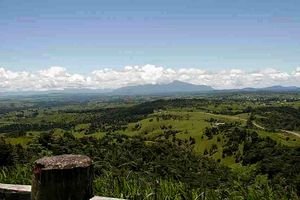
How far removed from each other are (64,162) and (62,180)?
0.21 metres

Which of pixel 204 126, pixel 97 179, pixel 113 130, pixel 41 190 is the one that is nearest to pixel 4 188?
pixel 41 190

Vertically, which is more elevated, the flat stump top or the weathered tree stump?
the flat stump top

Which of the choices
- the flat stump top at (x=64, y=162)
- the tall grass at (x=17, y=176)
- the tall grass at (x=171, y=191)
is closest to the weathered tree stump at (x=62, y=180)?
the flat stump top at (x=64, y=162)

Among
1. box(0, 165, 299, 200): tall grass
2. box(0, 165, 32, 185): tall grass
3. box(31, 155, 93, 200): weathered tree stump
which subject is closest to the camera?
box(31, 155, 93, 200): weathered tree stump

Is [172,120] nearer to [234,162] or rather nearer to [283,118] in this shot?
[283,118]

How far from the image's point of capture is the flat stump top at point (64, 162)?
4.35 metres

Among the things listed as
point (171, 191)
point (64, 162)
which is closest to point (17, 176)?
point (171, 191)

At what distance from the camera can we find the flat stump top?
4.35 meters

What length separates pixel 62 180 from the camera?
4.29m

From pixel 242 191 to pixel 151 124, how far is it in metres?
184

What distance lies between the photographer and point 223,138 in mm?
148125

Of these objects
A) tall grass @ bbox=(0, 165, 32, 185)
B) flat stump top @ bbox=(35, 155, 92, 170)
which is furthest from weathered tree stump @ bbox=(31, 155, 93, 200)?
tall grass @ bbox=(0, 165, 32, 185)

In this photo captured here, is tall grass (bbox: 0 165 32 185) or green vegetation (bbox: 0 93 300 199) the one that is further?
tall grass (bbox: 0 165 32 185)

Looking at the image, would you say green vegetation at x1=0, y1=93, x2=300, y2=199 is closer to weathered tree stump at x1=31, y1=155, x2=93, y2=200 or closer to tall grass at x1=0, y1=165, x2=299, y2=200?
tall grass at x1=0, y1=165, x2=299, y2=200
